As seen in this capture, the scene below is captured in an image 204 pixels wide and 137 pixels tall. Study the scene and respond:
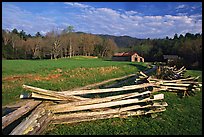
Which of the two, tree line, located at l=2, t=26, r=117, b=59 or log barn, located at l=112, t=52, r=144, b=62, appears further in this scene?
log barn, located at l=112, t=52, r=144, b=62

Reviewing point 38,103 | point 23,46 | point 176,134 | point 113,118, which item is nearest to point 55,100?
point 38,103

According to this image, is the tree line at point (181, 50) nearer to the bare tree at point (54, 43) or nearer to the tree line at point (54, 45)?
the tree line at point (54, 45)

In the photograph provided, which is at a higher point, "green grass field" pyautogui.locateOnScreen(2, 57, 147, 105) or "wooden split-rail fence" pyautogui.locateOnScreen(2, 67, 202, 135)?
"wooden split-rail fence" pyautogui.locateOnScreen(2, 67, 202, 135)

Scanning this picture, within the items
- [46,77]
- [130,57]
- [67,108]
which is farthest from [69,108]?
[130,57]

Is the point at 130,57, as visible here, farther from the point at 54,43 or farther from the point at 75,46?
the point at 54,43

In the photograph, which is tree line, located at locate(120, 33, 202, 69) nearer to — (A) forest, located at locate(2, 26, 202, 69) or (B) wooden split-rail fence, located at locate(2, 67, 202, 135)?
(A) forest, located at locate(2, 26, 202, 69)

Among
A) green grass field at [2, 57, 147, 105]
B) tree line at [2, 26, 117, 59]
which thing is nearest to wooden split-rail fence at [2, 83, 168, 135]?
green grass field at [2, 57, 147, 105]

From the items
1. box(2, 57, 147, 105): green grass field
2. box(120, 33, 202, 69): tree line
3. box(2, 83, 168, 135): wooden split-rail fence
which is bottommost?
box(2, 57, 147, 105): green grass field

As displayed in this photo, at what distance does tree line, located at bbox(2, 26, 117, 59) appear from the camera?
5822 centimetres

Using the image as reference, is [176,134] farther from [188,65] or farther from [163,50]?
[163,50]

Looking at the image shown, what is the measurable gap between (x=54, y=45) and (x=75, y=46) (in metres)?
8.33

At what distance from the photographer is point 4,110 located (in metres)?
8.52

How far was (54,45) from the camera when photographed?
66875mm

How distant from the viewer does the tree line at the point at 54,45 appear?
58216mm
